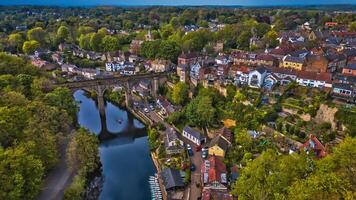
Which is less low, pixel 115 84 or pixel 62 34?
pixel 62 34

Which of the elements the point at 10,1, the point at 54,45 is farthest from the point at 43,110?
the point at 10,1

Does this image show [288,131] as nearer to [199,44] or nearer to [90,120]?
[90,120]

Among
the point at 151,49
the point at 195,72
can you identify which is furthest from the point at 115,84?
the point at 151,49

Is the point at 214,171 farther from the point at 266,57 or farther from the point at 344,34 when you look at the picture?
the point at 344,34

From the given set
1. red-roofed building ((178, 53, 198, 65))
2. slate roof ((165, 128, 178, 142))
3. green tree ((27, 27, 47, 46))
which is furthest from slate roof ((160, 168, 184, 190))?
green tree ((27, 27, 47, 46))

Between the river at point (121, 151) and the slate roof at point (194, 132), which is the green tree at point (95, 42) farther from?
the slate roof at point (194, 132)

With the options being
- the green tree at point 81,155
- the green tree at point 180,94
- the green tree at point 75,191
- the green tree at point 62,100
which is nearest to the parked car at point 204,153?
the green tree at point 81,155
